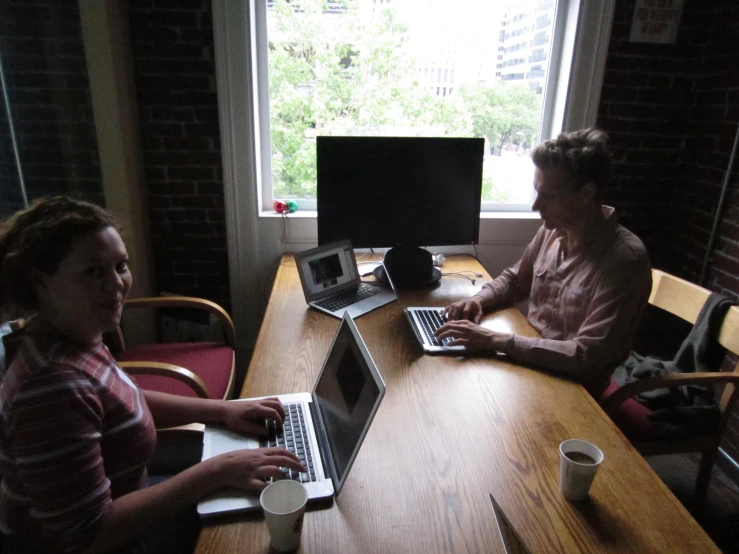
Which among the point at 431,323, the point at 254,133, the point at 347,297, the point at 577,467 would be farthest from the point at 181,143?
the point at 577,467

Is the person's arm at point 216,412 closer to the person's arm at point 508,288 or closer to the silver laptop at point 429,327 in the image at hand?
the silver laptop at point 429,327

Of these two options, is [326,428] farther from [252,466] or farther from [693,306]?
[693,306]

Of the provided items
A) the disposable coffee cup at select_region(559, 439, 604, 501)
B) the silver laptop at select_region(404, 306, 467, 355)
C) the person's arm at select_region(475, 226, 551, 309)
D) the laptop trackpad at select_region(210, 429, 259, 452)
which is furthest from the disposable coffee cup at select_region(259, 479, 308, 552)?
the person's arm at select_region(475, 226, 551, 309)

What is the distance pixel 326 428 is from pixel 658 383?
0.99m

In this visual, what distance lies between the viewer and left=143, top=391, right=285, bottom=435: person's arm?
1114 millimetres

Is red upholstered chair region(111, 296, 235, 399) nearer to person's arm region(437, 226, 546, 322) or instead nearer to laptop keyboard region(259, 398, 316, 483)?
laptop keyboard region(259, 398, 316, 483)

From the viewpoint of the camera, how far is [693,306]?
1.75 metres

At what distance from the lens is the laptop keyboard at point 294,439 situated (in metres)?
0.97

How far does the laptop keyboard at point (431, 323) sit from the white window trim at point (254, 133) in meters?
0.95

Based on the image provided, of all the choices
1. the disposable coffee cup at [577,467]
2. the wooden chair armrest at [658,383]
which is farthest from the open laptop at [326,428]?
the wooden chair armrest at [658,383]

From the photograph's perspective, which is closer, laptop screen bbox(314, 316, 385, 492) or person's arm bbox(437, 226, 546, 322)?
laptop screen bbox(314, 316, 385, 492)

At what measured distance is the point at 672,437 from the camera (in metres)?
1.58

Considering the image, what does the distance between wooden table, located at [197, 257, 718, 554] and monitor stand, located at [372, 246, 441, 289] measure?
513 mm

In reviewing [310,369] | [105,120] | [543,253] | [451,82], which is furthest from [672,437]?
[105,120]
